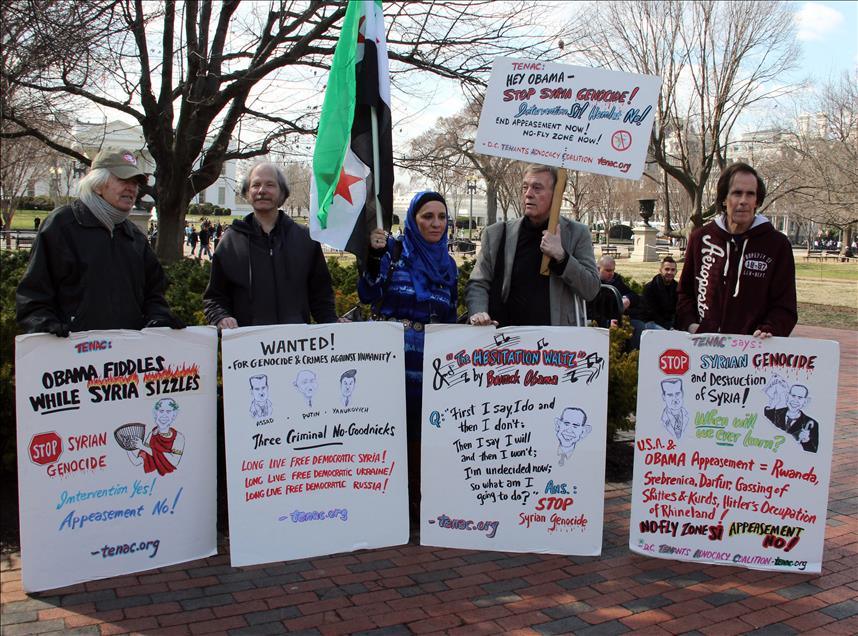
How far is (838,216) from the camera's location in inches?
1110

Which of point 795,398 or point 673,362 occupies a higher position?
point 673,362

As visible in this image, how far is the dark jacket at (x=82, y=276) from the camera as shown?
3.67m

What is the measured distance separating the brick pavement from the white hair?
1.83 meters

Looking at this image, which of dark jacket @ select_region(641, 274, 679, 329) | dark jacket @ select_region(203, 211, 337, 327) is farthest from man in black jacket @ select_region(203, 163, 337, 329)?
dark jacket @ select_region(641, 274, 679, 329)

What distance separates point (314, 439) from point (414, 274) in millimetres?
1034

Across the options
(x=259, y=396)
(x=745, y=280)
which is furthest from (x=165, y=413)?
(x=745, y=280)

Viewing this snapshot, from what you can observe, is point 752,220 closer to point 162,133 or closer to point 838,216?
point 162,133

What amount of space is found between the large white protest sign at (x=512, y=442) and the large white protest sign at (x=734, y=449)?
0.27 meters

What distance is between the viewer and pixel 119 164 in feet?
12.6

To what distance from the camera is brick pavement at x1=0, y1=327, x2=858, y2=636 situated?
11.2ft

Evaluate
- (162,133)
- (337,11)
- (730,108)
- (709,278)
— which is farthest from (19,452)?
(730,108)

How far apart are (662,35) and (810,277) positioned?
34.4ft

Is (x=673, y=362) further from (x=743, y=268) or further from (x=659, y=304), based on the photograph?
(x=659, y=304)

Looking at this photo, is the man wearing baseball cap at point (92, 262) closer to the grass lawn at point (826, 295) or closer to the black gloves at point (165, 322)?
the black gloves at point (165, 322)
